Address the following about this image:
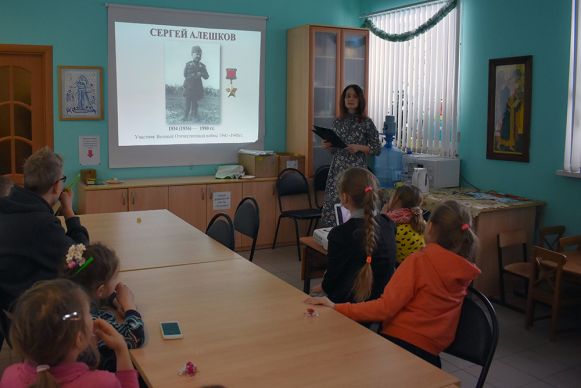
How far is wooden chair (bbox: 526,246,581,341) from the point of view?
3.80 meters

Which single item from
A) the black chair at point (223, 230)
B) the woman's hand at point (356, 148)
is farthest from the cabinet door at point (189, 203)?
the black chair at point (223, 230)

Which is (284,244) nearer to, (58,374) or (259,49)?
(259,49)

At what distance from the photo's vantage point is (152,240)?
3354mm

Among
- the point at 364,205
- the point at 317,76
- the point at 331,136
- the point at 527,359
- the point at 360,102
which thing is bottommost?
the point at 527,359

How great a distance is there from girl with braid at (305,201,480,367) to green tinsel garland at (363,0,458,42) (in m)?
3.80

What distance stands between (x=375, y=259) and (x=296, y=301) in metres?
0.47

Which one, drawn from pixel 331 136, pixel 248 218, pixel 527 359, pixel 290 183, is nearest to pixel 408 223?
pixel 248 218

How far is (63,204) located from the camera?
3031 mm

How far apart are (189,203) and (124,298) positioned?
143 inches

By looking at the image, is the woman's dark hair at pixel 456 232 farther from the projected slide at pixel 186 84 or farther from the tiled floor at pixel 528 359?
the projected slide at pixel 186 84

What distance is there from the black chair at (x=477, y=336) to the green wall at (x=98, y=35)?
4383mm

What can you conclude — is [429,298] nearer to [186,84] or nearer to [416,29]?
[416,29]

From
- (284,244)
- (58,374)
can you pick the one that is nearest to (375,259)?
(58,374)

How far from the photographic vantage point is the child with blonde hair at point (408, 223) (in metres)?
3.19
